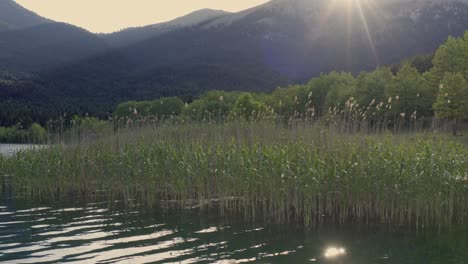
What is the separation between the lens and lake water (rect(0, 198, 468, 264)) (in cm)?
1155

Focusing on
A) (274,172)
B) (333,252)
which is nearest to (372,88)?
(274,172)

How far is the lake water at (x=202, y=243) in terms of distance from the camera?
1155 centimetres

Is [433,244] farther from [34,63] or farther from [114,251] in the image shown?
[34,63]

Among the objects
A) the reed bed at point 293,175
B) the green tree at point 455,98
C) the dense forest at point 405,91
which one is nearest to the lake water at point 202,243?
the reed bed at point 293,175

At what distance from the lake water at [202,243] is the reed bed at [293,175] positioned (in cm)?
101

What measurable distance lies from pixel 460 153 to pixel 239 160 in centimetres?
720

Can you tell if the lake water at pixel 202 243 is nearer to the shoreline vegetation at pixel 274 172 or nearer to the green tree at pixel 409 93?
the shoreline vegetation at pixel 274 172

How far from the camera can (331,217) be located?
15320mm

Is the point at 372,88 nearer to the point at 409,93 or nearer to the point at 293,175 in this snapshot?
the point at 409,93

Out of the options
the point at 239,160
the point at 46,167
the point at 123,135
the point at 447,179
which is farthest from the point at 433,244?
the point at 46,167

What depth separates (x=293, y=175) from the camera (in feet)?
49.0

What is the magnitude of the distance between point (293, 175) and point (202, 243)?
144 inches

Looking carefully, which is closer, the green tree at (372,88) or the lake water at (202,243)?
the lake water at (202,243)

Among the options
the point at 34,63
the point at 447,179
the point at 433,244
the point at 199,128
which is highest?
the point at 34,63
